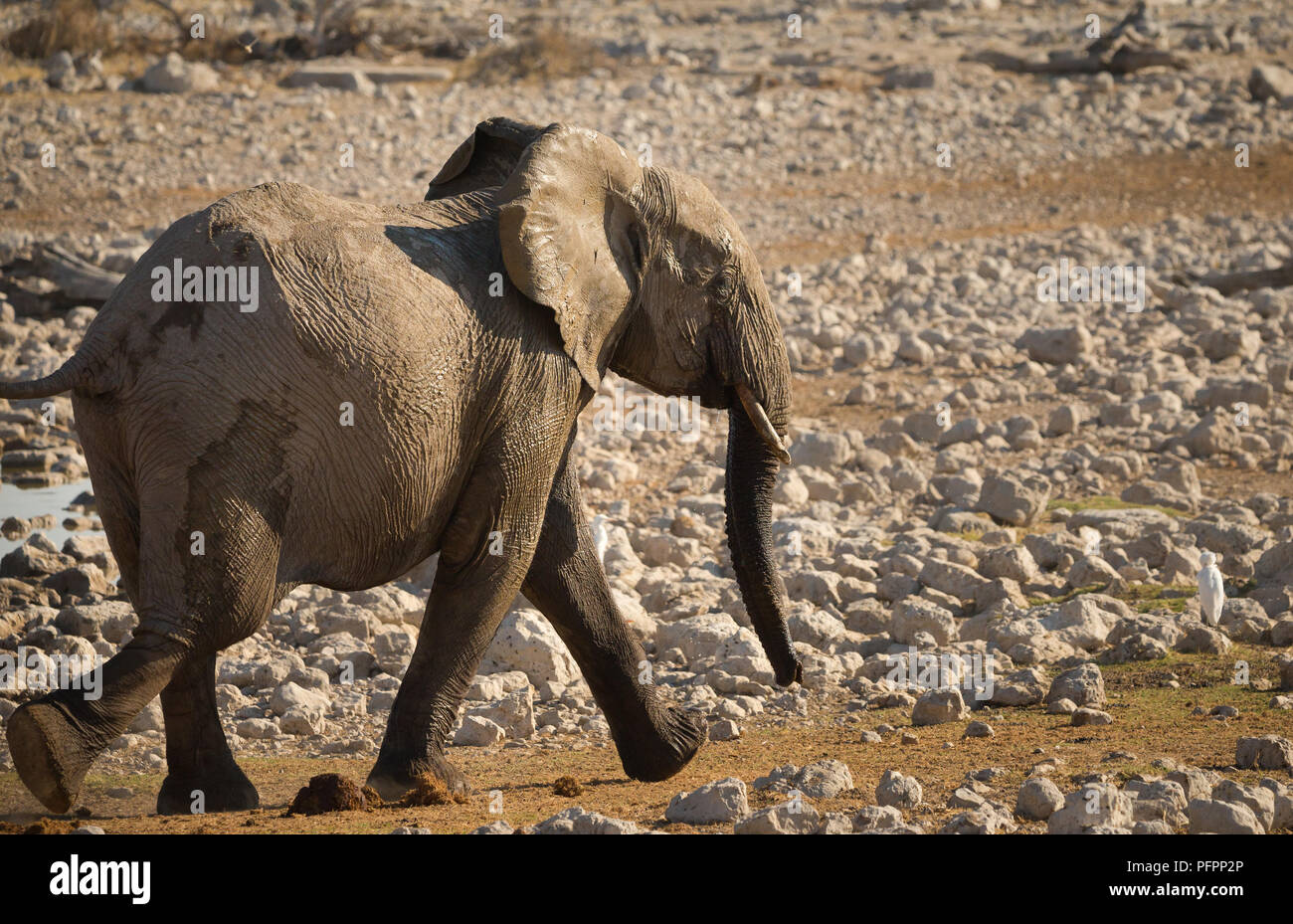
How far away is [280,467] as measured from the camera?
17.4ft

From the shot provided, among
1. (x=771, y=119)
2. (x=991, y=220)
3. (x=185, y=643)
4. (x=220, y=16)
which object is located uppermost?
(x=220, y=16)

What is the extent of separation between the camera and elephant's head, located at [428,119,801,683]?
5992mm

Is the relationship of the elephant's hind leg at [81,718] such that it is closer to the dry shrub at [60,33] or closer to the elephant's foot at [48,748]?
the elephant's foot at [48,748]

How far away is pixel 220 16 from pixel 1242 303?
17158mm

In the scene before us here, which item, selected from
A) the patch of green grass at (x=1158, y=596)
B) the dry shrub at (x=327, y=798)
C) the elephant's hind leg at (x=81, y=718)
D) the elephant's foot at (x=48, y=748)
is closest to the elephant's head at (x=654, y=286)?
the dry shrub at (x=327, y=798)

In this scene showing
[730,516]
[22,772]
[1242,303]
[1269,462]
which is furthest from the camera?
[1242,303]

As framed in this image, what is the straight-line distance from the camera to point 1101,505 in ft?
35.0

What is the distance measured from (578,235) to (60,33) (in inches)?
794

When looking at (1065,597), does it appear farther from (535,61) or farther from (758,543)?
(535,61)

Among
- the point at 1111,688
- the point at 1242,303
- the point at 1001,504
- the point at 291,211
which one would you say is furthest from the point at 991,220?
the point at 291,211

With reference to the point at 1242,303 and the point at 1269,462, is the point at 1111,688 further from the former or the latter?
the point at 1242,303

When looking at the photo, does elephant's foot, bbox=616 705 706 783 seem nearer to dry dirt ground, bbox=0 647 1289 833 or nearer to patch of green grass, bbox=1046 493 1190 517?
dry dirt ground, bbox=0 647 1289 833

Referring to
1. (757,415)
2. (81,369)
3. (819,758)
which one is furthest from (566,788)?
(81,369)

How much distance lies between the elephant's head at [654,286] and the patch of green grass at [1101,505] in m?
4.10
